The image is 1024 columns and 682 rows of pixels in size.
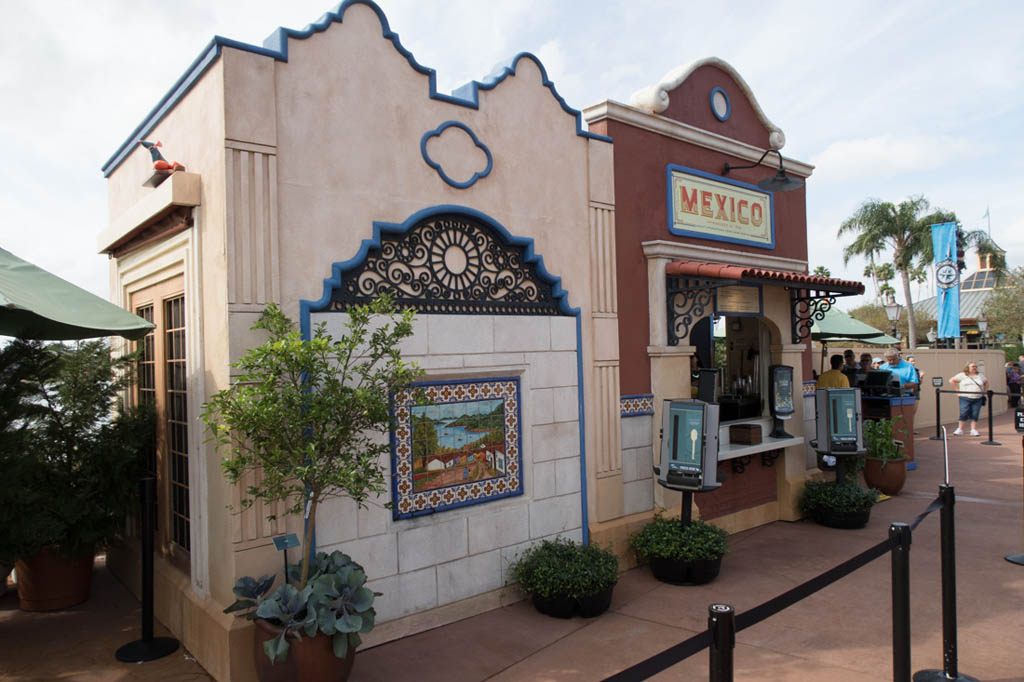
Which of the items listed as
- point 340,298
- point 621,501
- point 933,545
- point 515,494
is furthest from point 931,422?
point 340,298

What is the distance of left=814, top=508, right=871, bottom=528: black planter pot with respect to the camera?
854 cm

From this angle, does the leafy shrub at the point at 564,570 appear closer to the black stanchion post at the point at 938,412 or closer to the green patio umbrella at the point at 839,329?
the black stanchion post at the point at 938,412

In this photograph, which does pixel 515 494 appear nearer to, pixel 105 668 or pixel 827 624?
pixel 827 624

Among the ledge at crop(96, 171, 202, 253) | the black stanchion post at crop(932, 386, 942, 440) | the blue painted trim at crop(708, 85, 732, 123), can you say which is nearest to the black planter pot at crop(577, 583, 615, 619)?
the ledge at crop(96, 171, 202, 253)

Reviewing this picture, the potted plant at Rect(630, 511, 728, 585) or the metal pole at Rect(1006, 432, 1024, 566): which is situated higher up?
the potted plant at Rect(630, 511, 728, 585)

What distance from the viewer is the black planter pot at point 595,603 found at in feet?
18.8

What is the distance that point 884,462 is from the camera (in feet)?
33.6

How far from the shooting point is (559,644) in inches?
208

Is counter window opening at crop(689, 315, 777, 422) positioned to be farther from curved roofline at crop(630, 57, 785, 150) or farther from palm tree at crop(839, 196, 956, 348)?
palm tree at crop(839, 196, 956, 348)

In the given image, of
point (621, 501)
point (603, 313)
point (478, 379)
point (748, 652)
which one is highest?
point (603, 313)

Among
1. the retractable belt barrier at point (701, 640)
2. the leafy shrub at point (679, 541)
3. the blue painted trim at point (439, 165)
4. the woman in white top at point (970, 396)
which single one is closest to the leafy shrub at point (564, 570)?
the leafy shrub at point (679, 541)

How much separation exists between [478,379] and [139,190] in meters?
3.57

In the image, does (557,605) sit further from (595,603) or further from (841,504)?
(841,504)

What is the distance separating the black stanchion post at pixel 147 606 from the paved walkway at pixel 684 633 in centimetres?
11
